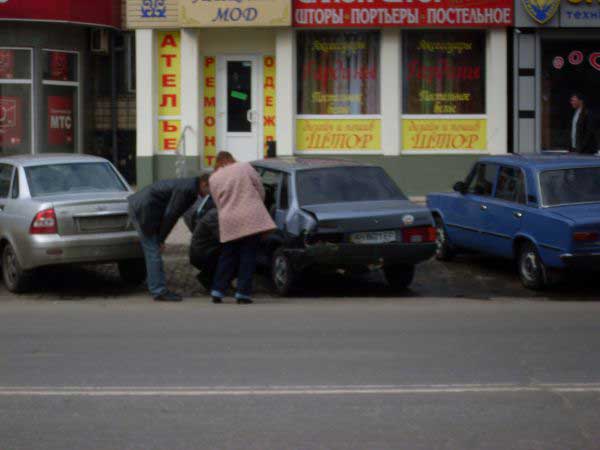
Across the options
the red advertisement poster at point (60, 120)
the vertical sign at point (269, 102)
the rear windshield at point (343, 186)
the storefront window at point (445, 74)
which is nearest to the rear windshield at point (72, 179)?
the rear windshield at point (343, 186)

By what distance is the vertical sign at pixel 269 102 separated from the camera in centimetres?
2281

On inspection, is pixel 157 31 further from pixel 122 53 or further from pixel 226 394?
pixel 226 394

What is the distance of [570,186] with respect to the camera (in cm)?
1398

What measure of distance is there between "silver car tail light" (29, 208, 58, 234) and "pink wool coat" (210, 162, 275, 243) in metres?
1.78

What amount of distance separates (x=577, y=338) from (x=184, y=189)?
15.0 feet

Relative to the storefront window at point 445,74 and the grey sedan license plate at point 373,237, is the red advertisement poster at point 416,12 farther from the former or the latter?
the grey sedan license plate at point 373,237

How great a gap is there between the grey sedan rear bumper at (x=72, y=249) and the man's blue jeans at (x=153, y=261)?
379mm

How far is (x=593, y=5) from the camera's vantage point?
21.8m

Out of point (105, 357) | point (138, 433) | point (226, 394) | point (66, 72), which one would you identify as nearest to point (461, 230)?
point (105, 357)

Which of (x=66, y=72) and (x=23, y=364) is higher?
(x=66, y=72)

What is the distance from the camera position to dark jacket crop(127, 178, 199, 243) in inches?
504

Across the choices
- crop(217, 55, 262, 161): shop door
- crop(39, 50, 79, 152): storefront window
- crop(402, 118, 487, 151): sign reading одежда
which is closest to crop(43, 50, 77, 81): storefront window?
crop(39, 50, 79, 152): storefront window

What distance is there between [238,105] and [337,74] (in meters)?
1.98

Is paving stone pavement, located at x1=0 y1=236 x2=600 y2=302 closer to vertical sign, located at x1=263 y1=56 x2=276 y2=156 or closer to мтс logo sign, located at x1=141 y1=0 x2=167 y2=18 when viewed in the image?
vertical sign, located at x1=263 y1=56 x2=276 y2=156
